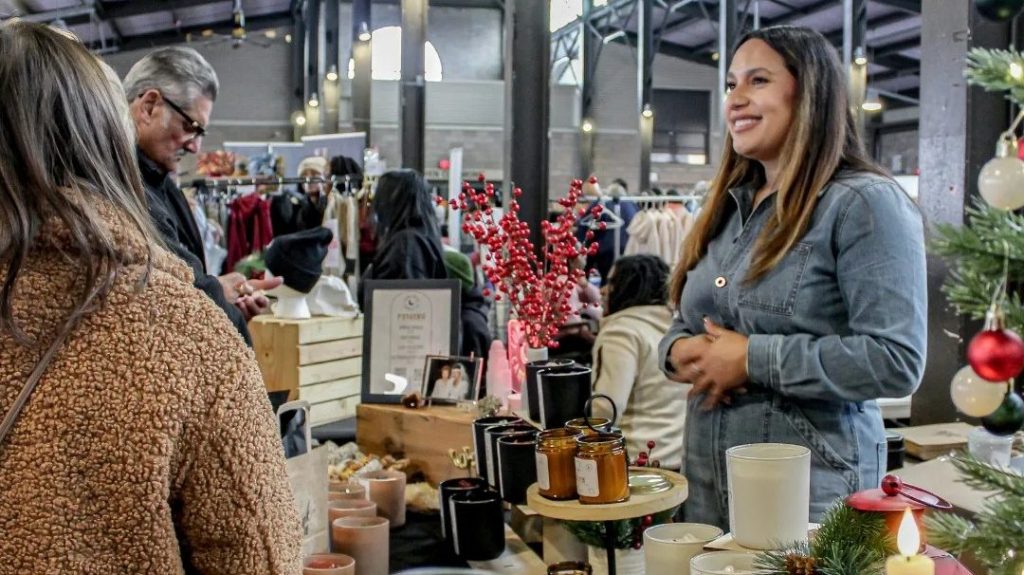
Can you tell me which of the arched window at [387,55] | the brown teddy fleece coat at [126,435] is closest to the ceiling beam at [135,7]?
the arched window at [387,55]

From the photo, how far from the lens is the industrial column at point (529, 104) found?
4566 mm

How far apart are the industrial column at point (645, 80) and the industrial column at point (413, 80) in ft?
26.2

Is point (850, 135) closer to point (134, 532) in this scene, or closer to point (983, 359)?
point (983, 359)

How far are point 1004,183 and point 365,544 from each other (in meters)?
1.58

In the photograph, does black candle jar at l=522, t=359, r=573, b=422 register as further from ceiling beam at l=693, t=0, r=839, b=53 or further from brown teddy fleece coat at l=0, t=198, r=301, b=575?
ceiling beam at l=693, t=0, r=839, b=53

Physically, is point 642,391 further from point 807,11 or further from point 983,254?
point 807,11

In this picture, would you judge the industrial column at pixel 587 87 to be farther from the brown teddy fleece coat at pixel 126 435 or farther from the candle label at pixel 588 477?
the brown teddy fleece coat at pixel 126 435

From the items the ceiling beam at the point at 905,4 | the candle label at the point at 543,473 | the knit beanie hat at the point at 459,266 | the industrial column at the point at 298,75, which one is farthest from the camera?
the industrial column at the point at 298,75

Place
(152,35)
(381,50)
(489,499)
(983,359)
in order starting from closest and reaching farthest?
1. (983,359)
2. (489,499)
3. (152,35)
4. (381,50)

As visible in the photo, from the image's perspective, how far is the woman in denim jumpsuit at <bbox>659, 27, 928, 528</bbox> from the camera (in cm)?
142

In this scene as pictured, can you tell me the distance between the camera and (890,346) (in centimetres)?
140

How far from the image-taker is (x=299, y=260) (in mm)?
3854

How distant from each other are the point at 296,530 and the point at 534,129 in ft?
12.1

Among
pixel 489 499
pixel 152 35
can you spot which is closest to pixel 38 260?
pixel 489 499
